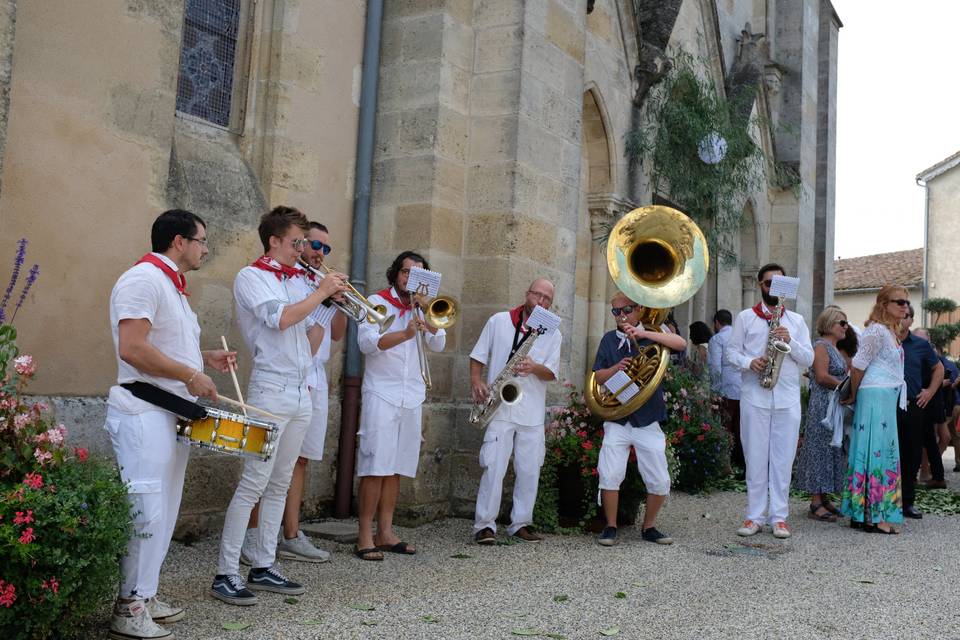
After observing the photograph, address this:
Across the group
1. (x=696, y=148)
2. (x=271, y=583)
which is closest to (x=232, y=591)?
(x=271, y=583)

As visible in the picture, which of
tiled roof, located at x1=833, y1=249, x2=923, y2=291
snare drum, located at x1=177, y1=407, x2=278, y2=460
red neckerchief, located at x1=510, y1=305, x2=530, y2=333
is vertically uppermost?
tiled roof, located at x1=833, y1=249, x2=923, y2=291

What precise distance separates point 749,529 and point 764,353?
4.29 ft

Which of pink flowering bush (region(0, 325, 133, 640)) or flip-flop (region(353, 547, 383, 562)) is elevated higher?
pink flowering bush (region(0, 325, 133, 640))

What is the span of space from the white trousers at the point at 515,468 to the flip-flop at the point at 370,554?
91cm

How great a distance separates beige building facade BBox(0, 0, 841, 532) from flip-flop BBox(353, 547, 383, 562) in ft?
3.59

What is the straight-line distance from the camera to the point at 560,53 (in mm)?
7824

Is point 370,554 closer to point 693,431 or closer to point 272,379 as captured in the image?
point 272,379

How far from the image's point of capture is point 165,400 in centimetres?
391

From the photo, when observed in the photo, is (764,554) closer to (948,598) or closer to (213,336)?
(948,598)

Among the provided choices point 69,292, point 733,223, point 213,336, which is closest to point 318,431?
point 213,336

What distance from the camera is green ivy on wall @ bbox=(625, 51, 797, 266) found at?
37.3ft

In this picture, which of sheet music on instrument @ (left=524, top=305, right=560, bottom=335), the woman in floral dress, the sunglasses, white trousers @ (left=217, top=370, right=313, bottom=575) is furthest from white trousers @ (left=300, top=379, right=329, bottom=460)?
the woman in floral dress

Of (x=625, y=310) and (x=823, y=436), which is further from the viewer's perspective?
(x=823, y=436)

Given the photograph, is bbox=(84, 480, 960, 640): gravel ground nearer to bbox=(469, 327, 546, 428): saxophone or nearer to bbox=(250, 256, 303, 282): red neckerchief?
bbox=(469, 327, 546, 428): saxophone
